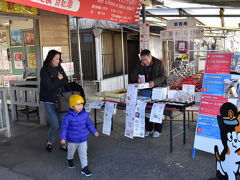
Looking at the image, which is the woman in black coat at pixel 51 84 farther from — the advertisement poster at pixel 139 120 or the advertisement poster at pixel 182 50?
the advertisement poster at pixel 182 50

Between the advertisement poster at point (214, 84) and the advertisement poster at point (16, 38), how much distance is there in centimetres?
540

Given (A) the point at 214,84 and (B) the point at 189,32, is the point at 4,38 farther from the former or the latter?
(A) the point at 214,84

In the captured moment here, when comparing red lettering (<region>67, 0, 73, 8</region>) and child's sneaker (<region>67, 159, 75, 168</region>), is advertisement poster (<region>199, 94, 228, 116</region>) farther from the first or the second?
red lettering (<region>67, 0, 73, 8</region>)

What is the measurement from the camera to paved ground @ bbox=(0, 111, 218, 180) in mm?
3955

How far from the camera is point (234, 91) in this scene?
3.78 metres

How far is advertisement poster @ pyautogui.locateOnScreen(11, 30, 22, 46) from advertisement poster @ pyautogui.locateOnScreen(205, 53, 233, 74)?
17.6 ft

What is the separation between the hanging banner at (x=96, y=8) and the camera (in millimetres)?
3875

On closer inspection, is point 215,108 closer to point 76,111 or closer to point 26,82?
point 76,111

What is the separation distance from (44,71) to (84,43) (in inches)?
183

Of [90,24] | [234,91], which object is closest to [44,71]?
[234,91]

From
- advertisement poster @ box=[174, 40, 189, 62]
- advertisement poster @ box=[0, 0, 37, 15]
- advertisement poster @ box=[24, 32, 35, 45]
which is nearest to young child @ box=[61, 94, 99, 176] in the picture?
advertisement poster @ box=[0, 0, 37, 15]

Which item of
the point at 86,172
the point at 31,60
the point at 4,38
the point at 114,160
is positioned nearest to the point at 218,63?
the point at 114,160

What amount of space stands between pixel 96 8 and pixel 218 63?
96.4 inches

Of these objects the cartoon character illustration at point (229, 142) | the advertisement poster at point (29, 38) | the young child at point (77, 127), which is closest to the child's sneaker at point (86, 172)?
the young child at point (77, 127)
